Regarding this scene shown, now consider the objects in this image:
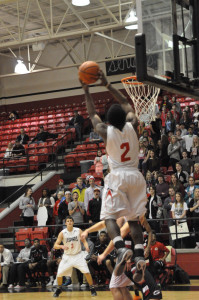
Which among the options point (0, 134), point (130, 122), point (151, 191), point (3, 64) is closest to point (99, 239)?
point (151, 191)

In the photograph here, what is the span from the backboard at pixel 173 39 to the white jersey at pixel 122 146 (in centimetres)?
156

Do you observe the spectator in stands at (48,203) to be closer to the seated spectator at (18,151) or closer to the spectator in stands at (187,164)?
the spectator in stands at (187,164)

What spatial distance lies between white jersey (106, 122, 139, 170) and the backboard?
1.56 metres

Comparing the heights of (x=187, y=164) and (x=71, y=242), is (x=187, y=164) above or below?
above

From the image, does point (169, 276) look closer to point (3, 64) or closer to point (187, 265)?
point (187, 265)

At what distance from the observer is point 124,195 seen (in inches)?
210

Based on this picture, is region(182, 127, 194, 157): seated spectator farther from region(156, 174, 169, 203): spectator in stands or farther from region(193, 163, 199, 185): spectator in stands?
region(156, 174, 169, 203): spectator in stands

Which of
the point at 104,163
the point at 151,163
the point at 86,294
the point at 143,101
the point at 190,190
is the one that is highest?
the point at 143,101

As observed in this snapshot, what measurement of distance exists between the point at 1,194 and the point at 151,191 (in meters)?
7.37

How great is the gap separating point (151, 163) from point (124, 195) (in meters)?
10.3

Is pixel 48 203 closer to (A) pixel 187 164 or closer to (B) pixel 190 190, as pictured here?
(A) pixel 187 164

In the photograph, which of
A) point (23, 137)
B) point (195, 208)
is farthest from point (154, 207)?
point (23, 137)

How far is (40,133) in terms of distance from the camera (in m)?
21.9

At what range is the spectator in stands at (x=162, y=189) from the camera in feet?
46.4
